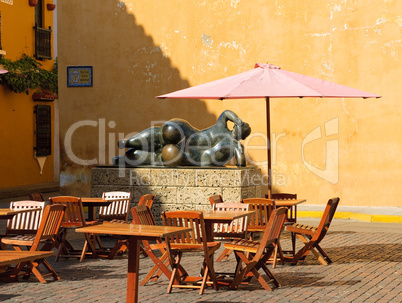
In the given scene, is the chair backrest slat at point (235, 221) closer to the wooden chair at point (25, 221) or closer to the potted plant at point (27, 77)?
the wooden chair at point (25, 221)

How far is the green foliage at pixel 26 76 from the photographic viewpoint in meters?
24.4

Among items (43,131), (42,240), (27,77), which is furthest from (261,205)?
(43,131)

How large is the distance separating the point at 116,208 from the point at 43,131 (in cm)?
1559

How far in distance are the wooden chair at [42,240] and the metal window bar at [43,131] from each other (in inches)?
691

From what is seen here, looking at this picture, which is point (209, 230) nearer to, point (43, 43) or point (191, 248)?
point (191, 248)

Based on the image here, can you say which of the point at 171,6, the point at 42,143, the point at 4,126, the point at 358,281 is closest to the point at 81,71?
the point at 171,6

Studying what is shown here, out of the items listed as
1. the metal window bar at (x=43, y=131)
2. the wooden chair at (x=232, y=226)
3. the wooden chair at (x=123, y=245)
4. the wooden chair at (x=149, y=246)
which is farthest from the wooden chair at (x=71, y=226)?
the metal window bar at (x=43, y=131)

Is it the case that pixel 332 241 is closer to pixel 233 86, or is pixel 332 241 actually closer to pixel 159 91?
pixel 233 86

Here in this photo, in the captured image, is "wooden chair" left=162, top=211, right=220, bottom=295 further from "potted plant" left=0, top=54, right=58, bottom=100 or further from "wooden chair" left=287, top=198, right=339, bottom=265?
"potted plant" left=0, top=54, right=58, bottom=100

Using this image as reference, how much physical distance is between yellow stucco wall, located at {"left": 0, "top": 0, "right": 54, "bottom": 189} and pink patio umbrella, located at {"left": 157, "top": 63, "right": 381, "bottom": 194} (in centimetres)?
1476

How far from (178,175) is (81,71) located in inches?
293

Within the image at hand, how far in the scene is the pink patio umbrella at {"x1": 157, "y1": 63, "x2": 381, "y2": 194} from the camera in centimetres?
1012

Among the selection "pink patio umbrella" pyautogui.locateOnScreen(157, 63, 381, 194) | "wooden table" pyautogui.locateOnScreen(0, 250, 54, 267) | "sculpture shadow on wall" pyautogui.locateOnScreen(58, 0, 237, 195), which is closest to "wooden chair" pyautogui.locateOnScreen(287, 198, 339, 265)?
"pink patio umbrella" pyautogui.locateOnScreen(157, 63, 381, 194)

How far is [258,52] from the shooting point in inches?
720
